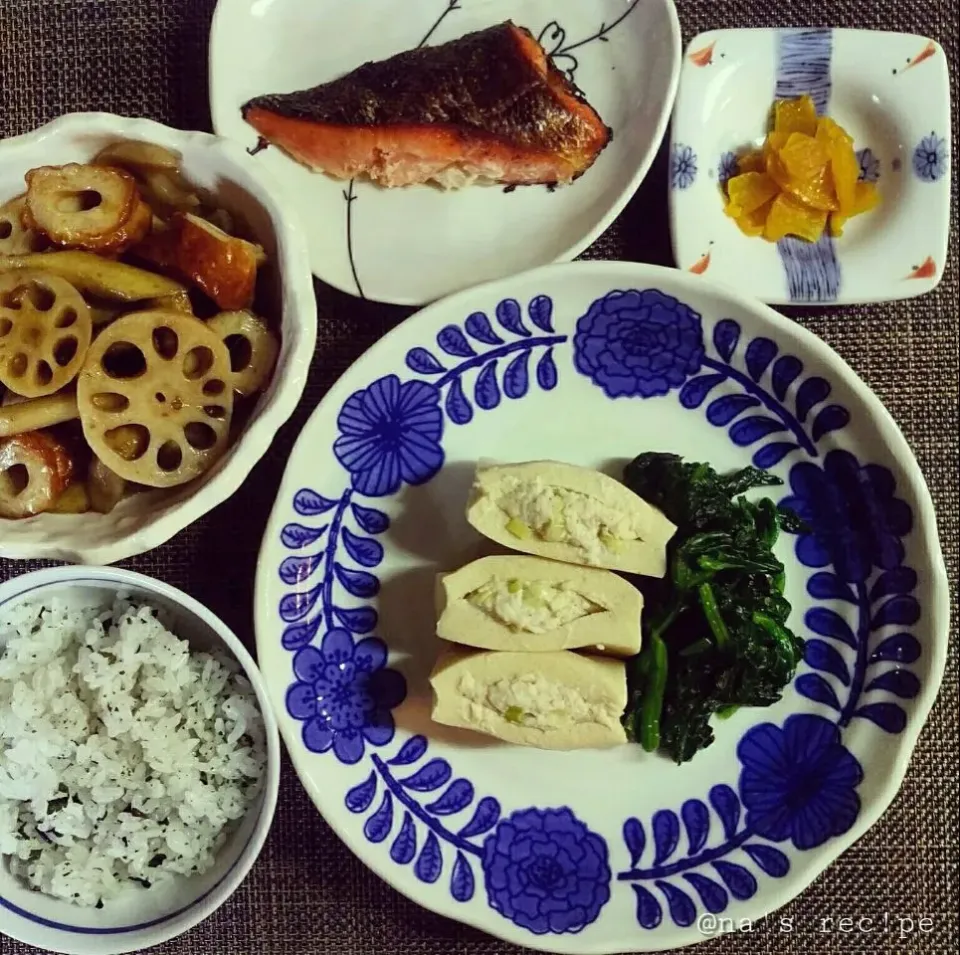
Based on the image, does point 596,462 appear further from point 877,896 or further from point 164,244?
point 877,896

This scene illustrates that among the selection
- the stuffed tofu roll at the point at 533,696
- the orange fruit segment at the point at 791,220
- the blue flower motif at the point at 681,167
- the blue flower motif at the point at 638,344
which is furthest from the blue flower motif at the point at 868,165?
the stuffed tofu roll at the point at 533,696

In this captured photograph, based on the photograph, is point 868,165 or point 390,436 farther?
point 868,165

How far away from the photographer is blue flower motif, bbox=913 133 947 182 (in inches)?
56.9

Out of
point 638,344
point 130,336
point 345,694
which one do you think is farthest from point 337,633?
point 638,344

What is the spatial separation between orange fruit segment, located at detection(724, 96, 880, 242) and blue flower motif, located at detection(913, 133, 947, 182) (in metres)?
0.08

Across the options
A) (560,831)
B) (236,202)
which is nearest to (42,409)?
(236,202)

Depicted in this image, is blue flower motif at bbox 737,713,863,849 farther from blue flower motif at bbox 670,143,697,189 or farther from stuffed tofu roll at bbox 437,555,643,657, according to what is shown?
blue flower motif at bbox 670,143,697,189

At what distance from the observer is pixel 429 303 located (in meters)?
1.39

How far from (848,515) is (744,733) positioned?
40cm

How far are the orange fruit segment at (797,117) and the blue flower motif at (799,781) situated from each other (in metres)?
0.99

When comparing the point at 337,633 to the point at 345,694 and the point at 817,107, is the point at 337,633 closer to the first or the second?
the point at 345,694

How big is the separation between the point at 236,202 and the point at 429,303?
0.34m

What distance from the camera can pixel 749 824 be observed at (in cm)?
141

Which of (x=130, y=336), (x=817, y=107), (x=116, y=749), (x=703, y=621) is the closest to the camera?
(x=130, y=336)
